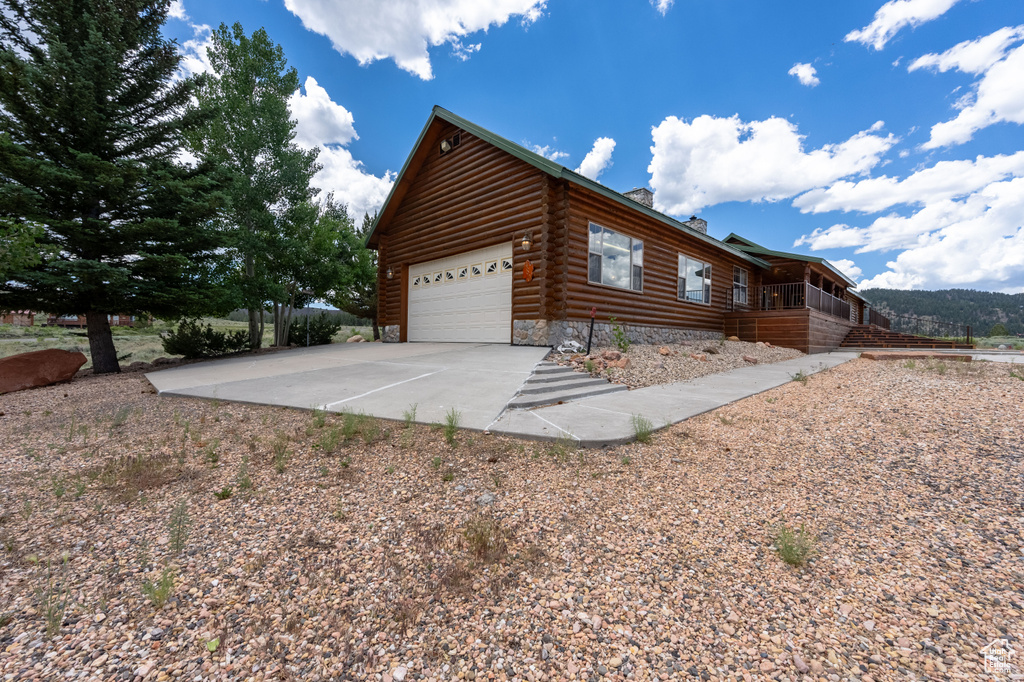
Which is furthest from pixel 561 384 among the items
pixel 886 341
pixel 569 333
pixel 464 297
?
pixel 886 341

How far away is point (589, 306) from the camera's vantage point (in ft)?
32.8

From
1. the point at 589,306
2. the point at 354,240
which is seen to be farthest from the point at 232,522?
the point at 354,240

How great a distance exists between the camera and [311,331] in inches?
661

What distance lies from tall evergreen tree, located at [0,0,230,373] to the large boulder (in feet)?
4.81

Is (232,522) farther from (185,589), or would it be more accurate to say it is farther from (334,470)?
(334,470)

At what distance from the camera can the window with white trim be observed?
52.1 feet

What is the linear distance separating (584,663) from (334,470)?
2424 mm

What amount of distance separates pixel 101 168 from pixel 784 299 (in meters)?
22.7

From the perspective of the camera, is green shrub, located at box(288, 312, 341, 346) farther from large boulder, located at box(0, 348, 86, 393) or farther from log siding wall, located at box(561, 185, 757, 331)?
log siding wall, located at box(561, 185, 757, 331)

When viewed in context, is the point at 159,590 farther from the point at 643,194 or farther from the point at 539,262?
the point at 643,194

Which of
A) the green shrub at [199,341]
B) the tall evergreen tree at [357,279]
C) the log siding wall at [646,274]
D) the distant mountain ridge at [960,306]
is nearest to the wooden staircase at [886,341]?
the log siding wall at [646,274]

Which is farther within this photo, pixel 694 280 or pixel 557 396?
pixel 694 280

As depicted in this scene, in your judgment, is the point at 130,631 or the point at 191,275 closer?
the point at 130,631

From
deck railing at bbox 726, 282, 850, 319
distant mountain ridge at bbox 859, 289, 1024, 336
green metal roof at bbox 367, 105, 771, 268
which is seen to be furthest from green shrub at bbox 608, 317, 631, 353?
distant mountain ridge at bbox 859, 289, 1024, 336
